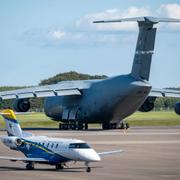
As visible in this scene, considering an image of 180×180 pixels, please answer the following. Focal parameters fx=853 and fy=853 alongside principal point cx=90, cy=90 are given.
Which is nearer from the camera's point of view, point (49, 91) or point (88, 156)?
point (88, 156)

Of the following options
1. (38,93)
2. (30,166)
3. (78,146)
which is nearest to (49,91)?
(38,93)

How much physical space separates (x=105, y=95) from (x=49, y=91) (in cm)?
630

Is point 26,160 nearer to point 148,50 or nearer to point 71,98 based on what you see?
point 148,50

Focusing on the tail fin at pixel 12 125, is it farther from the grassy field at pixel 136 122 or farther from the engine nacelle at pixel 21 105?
the grassy field at pixel 136 122

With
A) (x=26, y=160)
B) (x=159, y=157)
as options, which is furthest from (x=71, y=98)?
(x=26, y=160)

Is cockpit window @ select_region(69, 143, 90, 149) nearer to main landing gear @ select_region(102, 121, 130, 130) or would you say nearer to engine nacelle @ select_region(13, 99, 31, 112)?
engine nacelle @ select_region(13, 99, 31, 112)

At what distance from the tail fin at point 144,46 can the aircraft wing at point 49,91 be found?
8.56m

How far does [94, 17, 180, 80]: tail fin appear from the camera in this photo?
80.9 m

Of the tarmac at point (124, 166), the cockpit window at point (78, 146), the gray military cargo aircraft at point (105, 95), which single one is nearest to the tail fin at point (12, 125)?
the tarmac at point (124, 166)

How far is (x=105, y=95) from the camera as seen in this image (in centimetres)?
8412

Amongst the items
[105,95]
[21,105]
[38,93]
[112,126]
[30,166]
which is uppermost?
[38,93]

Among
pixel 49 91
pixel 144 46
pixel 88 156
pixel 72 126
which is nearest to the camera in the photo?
pixel 88 156

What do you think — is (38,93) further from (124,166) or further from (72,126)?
(124,166)

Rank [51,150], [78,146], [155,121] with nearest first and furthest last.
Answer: [78,146]
[51,150]
[155,121]
